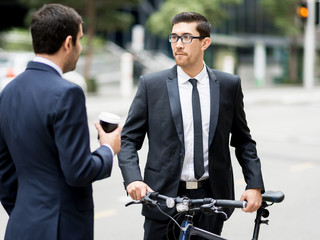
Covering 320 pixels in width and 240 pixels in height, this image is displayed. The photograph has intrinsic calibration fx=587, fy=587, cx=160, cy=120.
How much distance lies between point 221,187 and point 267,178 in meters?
5.12

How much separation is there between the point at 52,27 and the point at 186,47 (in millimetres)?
889

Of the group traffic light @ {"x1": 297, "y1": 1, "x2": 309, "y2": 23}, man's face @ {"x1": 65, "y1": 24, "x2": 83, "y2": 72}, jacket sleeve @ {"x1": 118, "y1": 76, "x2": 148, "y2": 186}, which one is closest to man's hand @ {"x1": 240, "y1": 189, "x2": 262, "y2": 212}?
jacket sleeve @ {"x1": 118, "y1": 76, "x2": 148, "y2": 186}

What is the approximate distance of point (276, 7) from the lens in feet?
119

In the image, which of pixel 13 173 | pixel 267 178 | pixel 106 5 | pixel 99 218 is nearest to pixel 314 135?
pixel 267 178

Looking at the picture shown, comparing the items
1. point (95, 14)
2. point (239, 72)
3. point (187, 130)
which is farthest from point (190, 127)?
point (239, 72)

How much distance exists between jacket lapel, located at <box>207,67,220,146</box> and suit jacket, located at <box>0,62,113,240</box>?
2.62 ft

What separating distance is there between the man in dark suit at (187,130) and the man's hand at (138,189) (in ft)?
0.15

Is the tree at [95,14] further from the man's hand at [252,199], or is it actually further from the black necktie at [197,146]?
the man's hand at [252,199]

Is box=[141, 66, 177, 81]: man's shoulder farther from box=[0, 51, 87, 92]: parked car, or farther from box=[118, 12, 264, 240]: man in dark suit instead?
box=[0, 51, 87, 92]: parked car

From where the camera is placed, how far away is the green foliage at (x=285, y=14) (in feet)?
117

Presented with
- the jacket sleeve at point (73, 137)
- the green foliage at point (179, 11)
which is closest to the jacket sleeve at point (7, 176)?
the jacket sleeve at point (73, 137)

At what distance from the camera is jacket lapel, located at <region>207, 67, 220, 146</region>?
9.70 feet

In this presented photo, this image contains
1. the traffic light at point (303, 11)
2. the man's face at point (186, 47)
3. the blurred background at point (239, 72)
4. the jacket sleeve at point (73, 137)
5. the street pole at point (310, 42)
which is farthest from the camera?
the street pole at point (310, 42)

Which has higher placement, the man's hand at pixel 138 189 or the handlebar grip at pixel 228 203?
the handlebar grip at pixel 228 203
